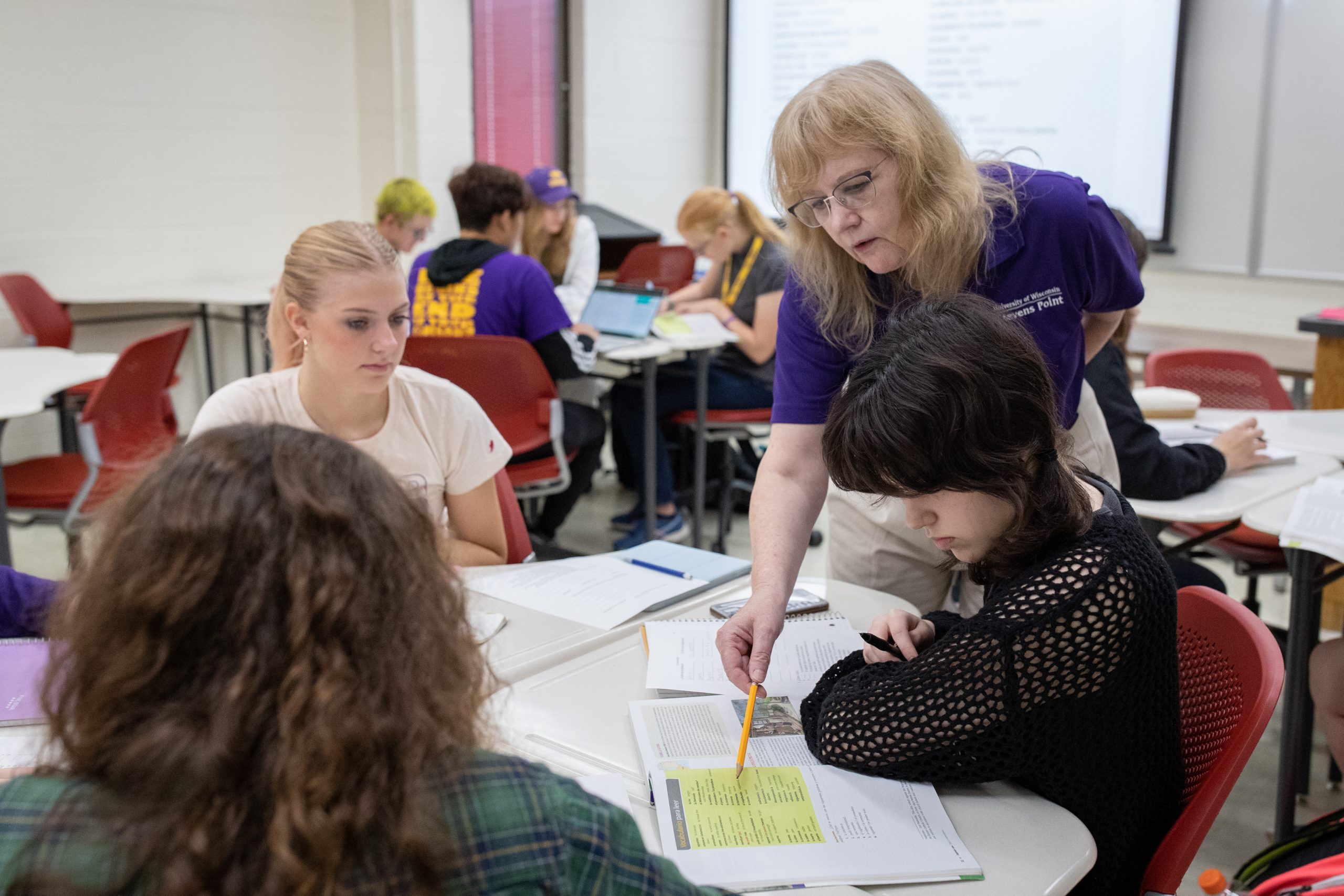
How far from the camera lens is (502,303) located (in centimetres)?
349

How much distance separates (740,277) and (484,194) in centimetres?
112

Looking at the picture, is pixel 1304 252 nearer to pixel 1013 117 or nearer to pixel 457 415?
pixel 1013 117

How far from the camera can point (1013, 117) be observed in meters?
6.11

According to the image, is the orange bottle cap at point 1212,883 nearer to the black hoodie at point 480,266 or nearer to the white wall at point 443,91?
the black hoodie at point 480,266

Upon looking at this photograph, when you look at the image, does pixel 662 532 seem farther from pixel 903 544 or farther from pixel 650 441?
pixel 903 544

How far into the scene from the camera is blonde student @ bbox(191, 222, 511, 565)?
1.92 metres

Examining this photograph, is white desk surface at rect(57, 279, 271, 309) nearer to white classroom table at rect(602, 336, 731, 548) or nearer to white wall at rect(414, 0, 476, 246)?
white wall at rect(414, 0, 476, 246)

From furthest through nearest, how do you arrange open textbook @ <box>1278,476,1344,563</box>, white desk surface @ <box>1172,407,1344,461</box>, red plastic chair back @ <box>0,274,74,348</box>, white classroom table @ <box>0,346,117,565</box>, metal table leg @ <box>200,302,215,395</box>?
metal table leg @ <box>200,302,215,395</box> < red plastic chair back @ <box>0,274,74,348</box> < white classroom table @ <box>0,346,117,565</box> < white desk surface @ <box>1172,407,1344,461</box> < open textbook @ <box>1278,476,1344,563</box>

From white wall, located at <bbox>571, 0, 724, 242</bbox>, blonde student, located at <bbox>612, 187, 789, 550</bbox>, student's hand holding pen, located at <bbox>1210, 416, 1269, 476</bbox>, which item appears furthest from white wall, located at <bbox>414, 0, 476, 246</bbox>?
student's hand holding pen, located at <bbox>1210, 416, 1269, 476</bbox>

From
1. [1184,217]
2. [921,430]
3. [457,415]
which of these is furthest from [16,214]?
[1184,217]

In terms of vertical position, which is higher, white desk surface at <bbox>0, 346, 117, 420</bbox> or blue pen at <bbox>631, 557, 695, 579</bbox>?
white desk surface at <bbox>0, 346, 117, 420</bbox>

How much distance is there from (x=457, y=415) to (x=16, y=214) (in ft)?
12.3

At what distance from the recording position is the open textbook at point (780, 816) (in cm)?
99

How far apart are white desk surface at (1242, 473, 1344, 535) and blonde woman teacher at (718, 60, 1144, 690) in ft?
1.89
